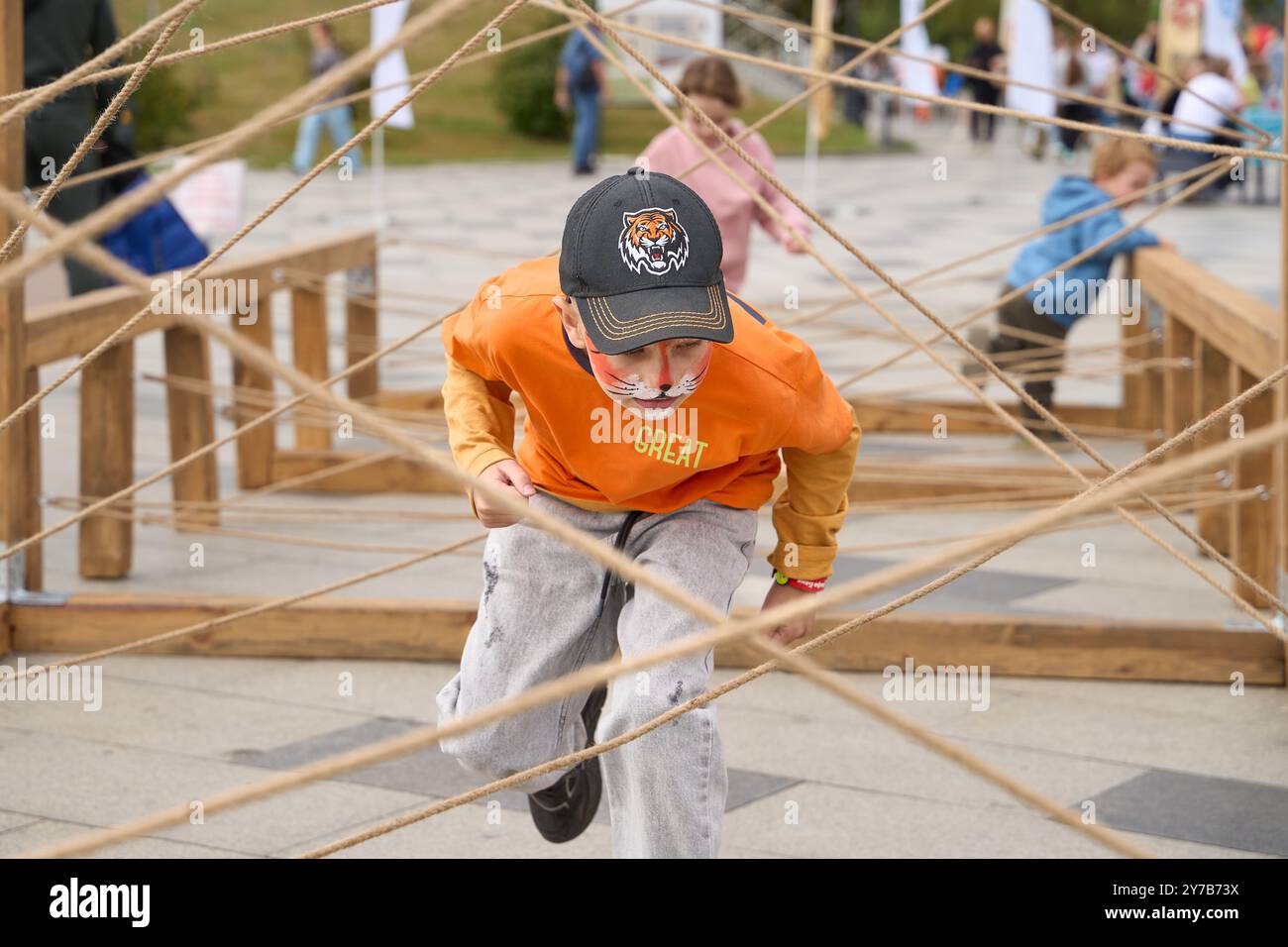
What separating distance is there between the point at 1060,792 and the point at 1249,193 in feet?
49.0

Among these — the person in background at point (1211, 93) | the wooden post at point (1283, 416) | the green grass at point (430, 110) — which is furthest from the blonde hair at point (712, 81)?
the green grass at point (430, 110)

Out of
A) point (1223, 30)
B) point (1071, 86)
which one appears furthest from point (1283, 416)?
point (1071, 86)

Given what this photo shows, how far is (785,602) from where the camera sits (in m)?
2.68

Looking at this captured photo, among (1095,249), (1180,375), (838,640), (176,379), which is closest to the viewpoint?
(838,640)

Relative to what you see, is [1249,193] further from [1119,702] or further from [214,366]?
[1119,702]

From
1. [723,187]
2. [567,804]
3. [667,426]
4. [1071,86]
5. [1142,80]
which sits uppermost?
[1071,86]

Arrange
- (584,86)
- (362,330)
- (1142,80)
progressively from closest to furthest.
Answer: (362,330) → (584,86) → (1142,80)

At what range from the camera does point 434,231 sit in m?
13.6

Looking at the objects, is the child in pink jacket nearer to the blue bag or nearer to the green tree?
the blue bag

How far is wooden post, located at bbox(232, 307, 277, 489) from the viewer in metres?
5.64

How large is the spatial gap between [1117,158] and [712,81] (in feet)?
5.68

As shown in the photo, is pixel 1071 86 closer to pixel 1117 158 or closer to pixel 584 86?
pixel 584 86

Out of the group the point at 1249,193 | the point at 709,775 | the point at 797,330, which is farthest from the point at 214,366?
the point at 1249,193

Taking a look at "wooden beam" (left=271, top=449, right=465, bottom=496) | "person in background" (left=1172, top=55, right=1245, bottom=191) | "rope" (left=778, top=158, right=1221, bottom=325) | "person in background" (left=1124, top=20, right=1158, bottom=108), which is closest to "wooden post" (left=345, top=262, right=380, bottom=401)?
"wooden beam" (left=271, top=449, right=465, bottom=496)
